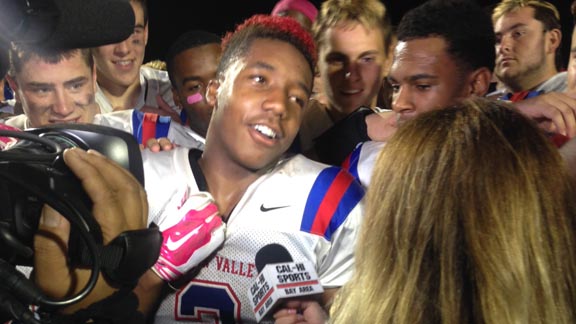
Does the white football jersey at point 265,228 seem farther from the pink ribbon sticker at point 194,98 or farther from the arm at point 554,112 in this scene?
the pink ribbon sticker at point 194,98

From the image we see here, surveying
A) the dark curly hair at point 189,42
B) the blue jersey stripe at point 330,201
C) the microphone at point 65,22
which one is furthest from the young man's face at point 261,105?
the dark curly hair at point 189,42

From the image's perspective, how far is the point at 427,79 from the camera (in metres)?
1.90

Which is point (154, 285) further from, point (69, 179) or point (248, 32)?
point (248, 32)

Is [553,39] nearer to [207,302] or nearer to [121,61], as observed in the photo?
[121,61]

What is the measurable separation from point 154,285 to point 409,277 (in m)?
0.77

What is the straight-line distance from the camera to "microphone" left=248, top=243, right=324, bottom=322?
120 centimetres

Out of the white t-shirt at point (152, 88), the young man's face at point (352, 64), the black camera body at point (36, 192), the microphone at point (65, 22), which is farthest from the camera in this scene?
the white t-shirt at point (152, 88)

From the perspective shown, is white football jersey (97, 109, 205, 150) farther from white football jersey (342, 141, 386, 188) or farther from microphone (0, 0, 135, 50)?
microphone (0, 0, 135, 50)

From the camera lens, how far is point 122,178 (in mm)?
992

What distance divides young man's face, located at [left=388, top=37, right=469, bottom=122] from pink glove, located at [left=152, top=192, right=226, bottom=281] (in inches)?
27.5

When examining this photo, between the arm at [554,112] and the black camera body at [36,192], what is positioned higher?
the arm at [554,112]

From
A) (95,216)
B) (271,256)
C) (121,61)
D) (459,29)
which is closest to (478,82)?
(459,29)

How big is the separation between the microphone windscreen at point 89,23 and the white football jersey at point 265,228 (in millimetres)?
687

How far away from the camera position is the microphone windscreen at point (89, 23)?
0.81 meters
